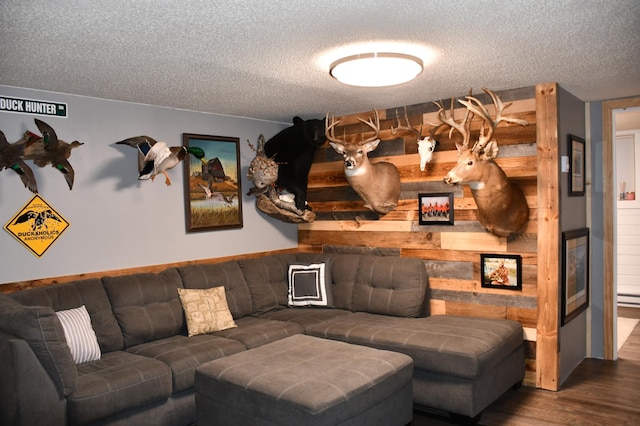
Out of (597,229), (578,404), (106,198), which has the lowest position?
(578,404)

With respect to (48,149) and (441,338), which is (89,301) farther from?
(441,338)

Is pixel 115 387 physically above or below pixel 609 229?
below

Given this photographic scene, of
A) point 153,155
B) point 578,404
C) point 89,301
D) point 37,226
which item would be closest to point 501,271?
point 578,404

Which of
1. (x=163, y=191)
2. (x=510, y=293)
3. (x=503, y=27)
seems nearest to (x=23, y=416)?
(x=163, y=191)

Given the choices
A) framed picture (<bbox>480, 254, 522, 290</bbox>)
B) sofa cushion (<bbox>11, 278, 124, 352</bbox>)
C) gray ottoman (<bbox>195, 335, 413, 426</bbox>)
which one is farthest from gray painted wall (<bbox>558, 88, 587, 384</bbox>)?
sofa cushion (<bbox>11, 278, 124, 352</bbox>)

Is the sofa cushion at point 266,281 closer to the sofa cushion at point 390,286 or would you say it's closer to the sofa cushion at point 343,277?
the sofa cushion at point 343,277

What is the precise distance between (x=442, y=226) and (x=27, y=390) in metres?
3.24

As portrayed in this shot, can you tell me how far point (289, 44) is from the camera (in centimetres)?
273

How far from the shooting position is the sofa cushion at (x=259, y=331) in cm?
374

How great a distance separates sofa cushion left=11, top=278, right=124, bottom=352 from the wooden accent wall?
238 cm

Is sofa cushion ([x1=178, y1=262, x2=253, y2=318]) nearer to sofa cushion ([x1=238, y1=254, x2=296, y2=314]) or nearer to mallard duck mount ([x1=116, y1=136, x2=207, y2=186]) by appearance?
sofa cushion ([x1=238, y1=254, x2=296, y2=314])

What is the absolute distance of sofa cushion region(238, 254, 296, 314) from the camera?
4.57 m

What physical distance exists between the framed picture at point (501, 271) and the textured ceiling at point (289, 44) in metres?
1.33

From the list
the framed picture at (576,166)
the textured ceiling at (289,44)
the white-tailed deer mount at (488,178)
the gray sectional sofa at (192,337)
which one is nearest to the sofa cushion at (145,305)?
the gray sectional sofa at (192,337)
